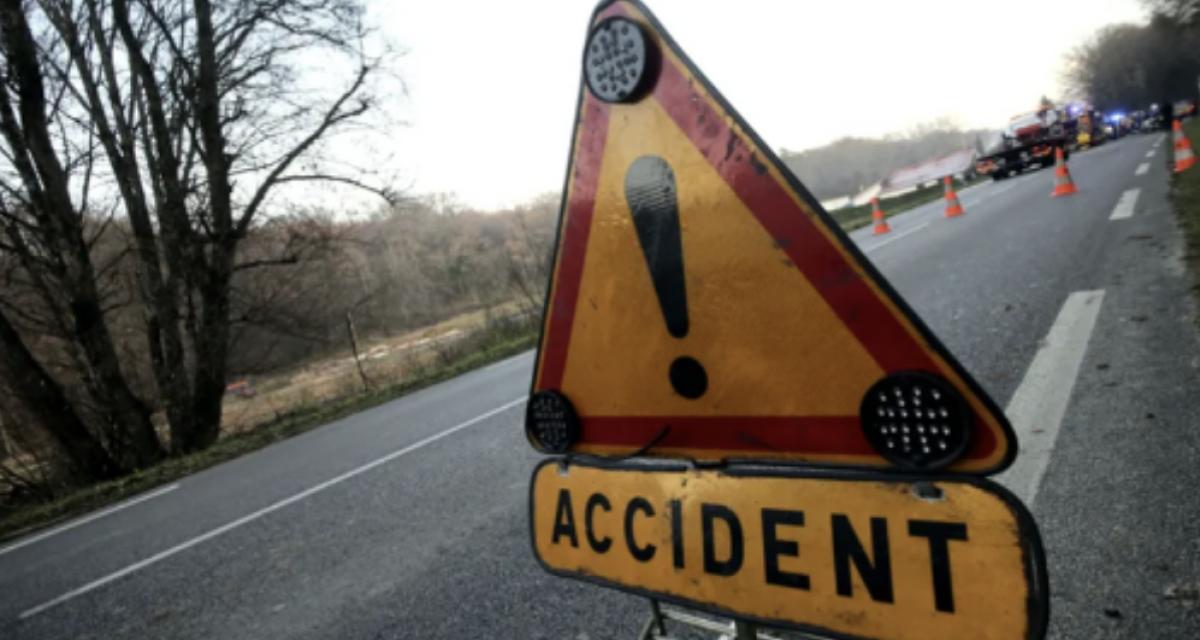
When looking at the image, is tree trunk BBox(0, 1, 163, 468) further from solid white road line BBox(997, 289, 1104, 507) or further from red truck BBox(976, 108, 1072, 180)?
red truck BBox(976, 108, 1072, 180)

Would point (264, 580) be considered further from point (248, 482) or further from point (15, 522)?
point (15, 522)

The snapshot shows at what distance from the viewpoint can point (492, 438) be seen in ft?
16.9

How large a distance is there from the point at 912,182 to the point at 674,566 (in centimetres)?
3983

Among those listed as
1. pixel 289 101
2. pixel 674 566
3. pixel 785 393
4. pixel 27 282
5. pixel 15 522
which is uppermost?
pixel 289 101

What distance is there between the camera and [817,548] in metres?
0.96

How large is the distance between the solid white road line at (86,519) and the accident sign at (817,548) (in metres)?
6.46

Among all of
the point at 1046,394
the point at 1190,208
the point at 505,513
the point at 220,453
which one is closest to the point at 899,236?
the point at 1190,208

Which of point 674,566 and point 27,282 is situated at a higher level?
point 27,282

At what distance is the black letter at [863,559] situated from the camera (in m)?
0.90

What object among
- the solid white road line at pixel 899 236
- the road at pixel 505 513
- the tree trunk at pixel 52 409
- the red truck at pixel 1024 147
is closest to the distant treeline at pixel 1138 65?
the red truck at pixel 1024 147

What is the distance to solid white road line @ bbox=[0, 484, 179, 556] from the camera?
5.47m

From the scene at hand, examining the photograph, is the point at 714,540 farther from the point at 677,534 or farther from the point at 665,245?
the point at 665,245

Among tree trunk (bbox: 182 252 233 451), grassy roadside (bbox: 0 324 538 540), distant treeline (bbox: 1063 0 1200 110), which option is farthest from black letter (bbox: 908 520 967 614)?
distant treeline (bbox: 1063 0 1200 110)

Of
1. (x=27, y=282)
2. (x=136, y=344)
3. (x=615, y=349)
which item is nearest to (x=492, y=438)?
(x=615, y=349)
